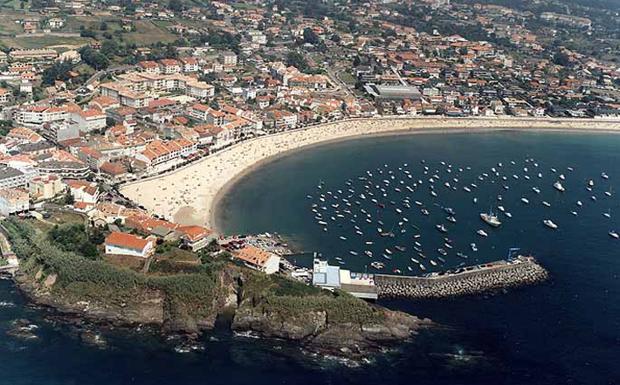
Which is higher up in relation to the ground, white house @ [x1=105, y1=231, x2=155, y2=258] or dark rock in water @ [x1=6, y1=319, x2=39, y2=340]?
white house @ [x1=105, y1=231, x2=155, y2=258]

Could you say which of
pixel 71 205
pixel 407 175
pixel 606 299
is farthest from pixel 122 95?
pixel 606 299

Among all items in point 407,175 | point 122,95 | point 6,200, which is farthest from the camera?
point 122,95

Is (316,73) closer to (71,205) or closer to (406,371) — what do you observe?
(71,205)

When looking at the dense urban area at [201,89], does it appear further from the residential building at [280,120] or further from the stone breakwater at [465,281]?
the stone breakwater at [465,281]

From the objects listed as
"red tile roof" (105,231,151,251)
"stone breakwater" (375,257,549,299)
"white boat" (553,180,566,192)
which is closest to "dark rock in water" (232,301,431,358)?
"stone breakwater" (375,257,549,299)

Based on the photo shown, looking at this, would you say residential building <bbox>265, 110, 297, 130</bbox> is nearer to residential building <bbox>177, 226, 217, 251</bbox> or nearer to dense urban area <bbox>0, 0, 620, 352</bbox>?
dense urban area <bbox>0, 0, 620, 352</bbox>

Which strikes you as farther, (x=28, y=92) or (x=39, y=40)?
(x=39, y=40)

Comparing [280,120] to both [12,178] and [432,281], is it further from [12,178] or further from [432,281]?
[432,281]
